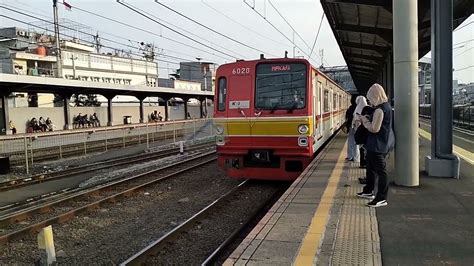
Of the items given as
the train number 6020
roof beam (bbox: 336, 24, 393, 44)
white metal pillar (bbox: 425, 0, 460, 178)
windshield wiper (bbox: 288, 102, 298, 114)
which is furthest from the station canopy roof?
the train number 6020

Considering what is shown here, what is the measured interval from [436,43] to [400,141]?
6.85 feet

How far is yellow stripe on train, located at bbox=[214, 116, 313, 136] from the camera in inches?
346

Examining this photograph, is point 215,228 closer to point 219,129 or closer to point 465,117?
point 219,129

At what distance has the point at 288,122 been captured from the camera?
28.9 ft

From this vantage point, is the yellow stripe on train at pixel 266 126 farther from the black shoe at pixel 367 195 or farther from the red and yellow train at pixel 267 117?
the black shoe at pixel 367 195

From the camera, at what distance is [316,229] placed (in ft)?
15.4

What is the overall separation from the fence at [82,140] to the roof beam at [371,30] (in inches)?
446

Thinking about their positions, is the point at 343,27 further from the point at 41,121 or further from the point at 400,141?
the point at 41,121

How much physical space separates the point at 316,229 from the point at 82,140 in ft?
56.3

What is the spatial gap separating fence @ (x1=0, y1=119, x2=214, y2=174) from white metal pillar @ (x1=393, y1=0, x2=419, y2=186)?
12.6 meters

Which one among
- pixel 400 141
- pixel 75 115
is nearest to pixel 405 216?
pixel 400 141

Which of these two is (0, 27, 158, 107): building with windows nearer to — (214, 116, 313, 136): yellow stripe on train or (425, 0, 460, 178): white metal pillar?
(214, 116, 313, 136): yellow stripe on train

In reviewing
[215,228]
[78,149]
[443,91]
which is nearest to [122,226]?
[215,228]

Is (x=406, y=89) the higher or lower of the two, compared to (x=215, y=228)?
higher
